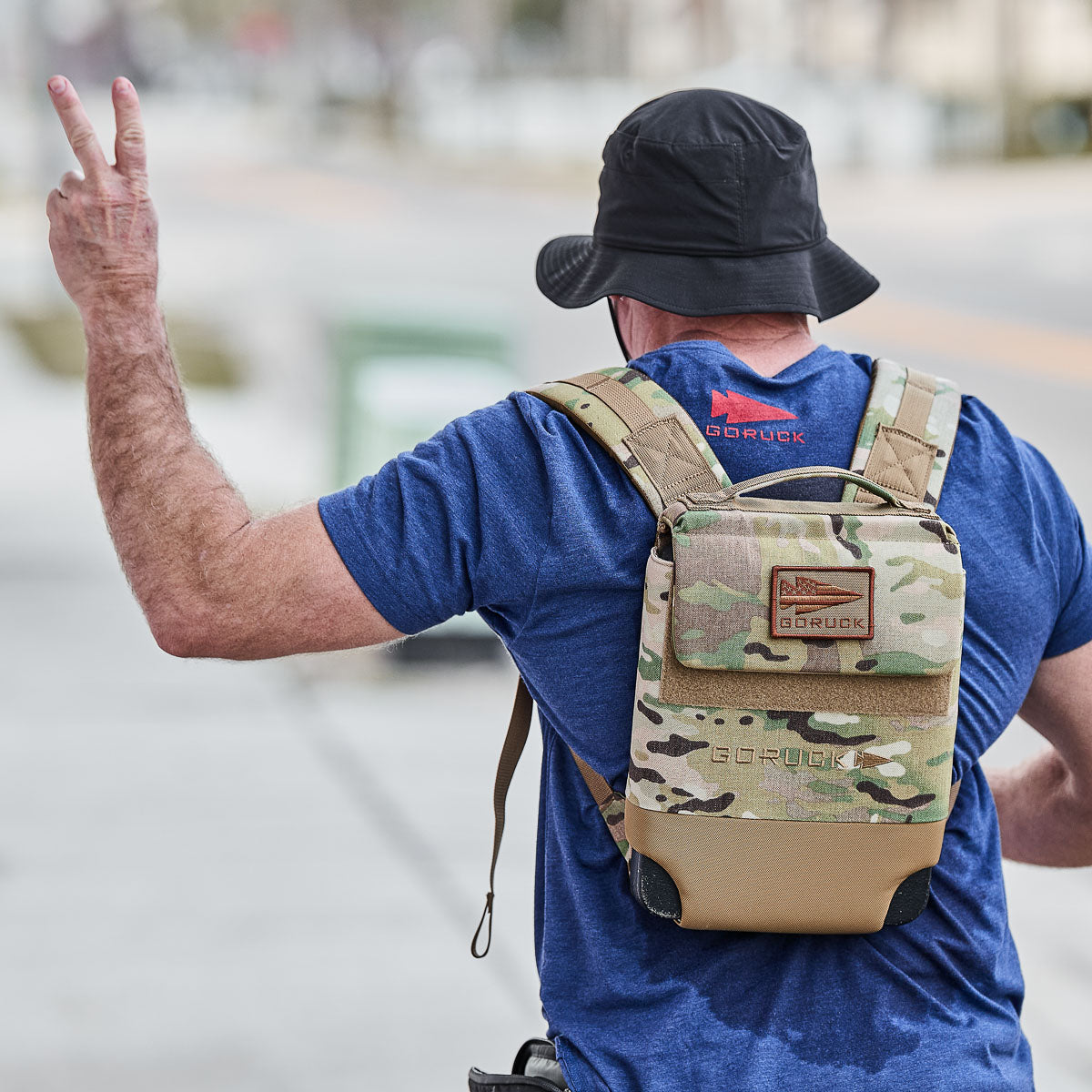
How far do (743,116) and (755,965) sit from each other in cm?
91

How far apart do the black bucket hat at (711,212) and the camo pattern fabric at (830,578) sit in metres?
0.28

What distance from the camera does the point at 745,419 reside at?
184 centimetres

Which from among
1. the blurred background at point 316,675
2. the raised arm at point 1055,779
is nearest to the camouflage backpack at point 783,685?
the raised arm at point 1055,779

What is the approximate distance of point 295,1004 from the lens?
422 cm

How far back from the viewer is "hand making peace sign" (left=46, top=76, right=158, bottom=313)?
188 cm

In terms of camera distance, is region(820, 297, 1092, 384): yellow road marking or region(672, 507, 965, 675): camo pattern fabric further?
region(820, 297, 1092, 384): yellow road marking

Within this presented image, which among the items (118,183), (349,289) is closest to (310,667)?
(118,183)

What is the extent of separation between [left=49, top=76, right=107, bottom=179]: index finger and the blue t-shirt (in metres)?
0.45

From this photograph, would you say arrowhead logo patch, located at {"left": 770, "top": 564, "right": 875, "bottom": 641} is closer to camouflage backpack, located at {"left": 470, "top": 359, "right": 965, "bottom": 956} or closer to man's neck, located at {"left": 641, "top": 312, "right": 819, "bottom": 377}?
camouflage backpack, located at {"left": 470, "top": 359, "right": 965, "bottom": 956}

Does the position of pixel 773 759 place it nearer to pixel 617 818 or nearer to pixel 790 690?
pixel 790 690

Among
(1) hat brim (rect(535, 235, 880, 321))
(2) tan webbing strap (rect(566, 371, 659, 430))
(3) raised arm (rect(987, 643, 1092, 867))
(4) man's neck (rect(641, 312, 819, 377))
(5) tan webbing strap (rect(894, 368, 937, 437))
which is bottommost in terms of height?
(3) raised arm (rect(987, 643, 1092, 867))

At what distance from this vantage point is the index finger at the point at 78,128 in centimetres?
190

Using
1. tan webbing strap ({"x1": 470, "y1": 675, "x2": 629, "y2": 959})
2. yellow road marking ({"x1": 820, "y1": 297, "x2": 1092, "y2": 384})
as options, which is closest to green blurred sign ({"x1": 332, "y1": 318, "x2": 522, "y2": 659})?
tan webbing strap ({"x1": 470, "y1": 675, "x2": 629, "y2": 959})

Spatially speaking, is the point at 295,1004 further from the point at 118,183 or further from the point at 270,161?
the point at 270,161
